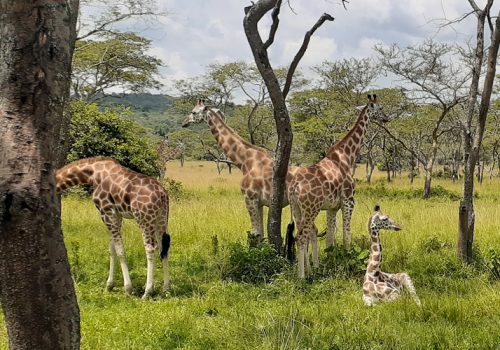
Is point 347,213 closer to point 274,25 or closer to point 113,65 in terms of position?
point 274,25

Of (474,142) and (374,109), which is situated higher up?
(374,109)

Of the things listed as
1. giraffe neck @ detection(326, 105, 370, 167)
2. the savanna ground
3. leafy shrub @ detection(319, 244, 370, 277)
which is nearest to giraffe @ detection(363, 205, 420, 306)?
the savanna ground

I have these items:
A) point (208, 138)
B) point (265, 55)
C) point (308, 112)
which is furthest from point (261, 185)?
point (208, 138)

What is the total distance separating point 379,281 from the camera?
6.00 m

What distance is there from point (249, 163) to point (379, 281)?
2968 millimetres

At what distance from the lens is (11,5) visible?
2.12 meters

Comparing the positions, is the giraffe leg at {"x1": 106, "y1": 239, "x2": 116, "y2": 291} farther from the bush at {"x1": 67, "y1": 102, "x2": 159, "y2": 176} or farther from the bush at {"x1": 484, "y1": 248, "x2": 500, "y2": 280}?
the bush at {"x1": 67, "y1": 102, "x2": 159, "y2": 176}

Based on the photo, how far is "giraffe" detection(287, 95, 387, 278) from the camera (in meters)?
7.14

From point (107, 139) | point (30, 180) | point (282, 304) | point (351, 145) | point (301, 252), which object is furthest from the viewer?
point (107, 139)

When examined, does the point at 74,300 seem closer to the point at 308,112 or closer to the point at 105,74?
the point at 105,74

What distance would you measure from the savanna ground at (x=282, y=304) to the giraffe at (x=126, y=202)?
403 mm

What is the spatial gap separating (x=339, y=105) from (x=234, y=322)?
23.9 m

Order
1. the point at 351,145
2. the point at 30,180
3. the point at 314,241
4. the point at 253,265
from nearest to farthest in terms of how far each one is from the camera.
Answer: the point at 30,180 → the point at 253,265 → the point at 314,241 → the point at 351,145

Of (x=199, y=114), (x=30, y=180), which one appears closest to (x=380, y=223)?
(x=199, y=114)
